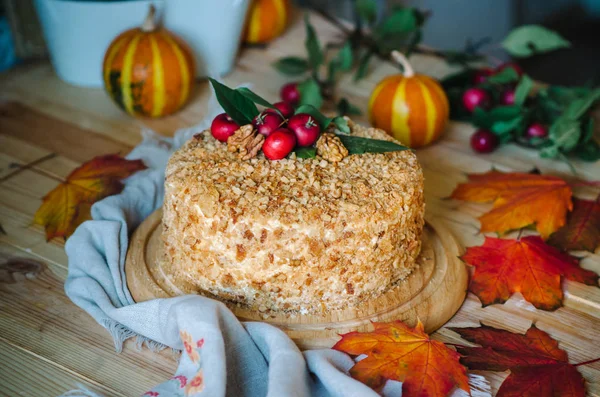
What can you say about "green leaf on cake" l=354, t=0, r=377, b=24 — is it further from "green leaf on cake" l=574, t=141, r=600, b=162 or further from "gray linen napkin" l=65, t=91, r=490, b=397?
"gray linen napkin" l=65, t=91, r=490, b=397

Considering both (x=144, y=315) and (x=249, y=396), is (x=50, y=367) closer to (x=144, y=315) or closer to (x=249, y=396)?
(x=144, y=315)

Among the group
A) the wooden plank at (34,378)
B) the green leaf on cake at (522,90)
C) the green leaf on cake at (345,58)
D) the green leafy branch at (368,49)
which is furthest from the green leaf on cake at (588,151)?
the wooden plank at (34,378)

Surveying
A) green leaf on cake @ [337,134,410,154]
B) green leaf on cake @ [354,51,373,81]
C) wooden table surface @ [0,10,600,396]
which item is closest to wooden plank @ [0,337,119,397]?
wooden table surface @ [0,10,600,396]

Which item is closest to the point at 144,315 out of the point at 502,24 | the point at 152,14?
the point at 152,14

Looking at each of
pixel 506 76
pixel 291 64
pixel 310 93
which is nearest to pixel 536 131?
pixel 506 76

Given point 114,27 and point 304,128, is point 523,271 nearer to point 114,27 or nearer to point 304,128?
point 304,128

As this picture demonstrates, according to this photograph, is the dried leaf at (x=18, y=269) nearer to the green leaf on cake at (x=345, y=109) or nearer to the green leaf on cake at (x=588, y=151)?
the green leaf on cake at (x=345, y=109)
